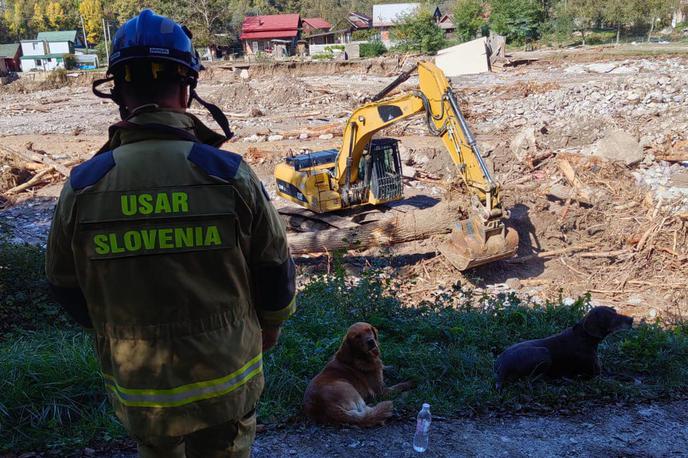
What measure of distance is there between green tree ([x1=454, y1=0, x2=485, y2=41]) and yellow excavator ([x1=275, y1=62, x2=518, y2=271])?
146 feet

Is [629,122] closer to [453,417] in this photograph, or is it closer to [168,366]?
[453,417]

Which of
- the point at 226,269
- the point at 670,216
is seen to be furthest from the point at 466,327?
the point at 670,216

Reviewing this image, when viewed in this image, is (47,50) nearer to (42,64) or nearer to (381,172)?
(42,64)

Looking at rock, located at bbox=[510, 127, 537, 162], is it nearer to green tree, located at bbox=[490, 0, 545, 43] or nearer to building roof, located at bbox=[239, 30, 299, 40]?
green tree, located at bbox=[490, 0, 545, 43]

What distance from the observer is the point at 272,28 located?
6109 centimetres

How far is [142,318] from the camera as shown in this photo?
217 centimetres

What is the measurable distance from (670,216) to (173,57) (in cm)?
1087

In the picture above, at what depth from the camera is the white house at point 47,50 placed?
57.3m

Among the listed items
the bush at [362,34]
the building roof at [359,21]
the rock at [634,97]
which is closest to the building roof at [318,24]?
the bush at [362,34]

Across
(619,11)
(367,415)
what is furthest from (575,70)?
(367,415)

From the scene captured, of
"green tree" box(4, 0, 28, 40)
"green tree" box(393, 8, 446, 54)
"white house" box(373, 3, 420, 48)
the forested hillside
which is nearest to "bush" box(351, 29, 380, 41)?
"white house" box(373, 3, 420, 48)

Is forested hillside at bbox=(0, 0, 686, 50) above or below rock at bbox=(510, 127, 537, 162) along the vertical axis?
above

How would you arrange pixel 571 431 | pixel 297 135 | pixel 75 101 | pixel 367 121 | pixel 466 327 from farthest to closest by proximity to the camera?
1. pixel 75 101
2. pixel 297 135
3. pixel 367 121
4. pixel 466 327
5. pixel 571 431

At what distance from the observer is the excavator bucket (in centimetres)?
973
